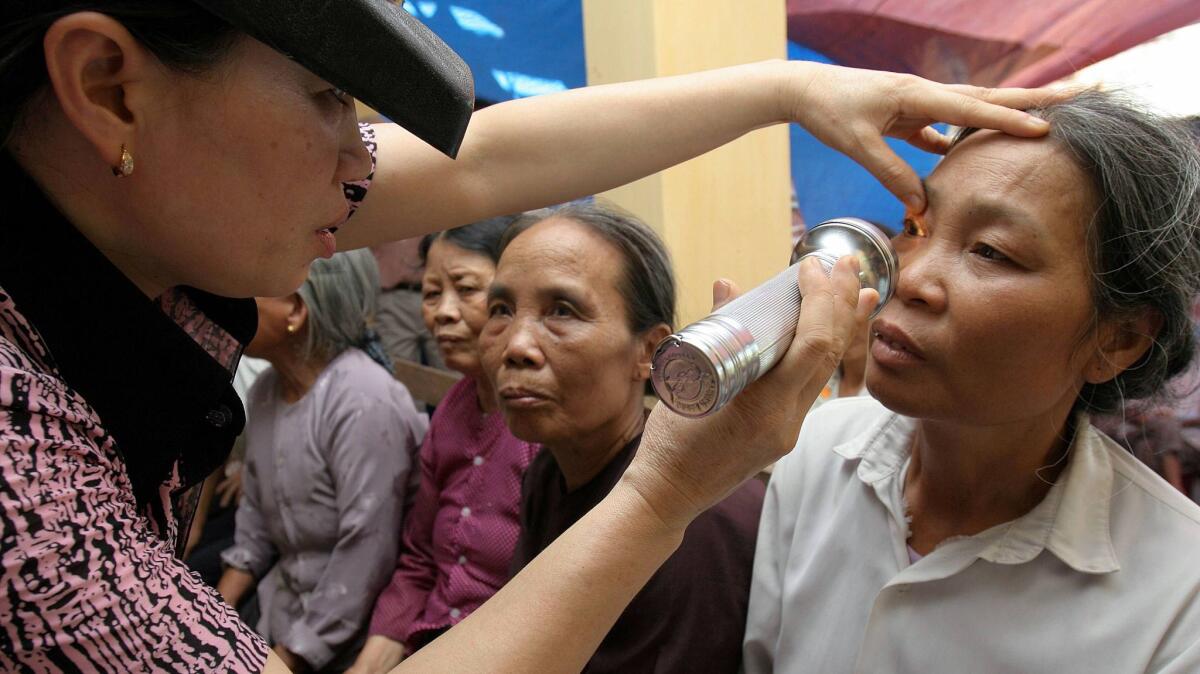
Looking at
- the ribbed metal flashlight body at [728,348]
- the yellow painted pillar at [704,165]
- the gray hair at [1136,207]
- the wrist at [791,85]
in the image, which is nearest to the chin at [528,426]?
the yellow painted pillar at [704,165]

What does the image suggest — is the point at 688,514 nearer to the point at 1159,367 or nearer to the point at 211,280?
the point at 211,280

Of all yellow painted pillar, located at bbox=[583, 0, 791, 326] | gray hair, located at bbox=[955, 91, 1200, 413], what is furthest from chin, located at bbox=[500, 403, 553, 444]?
gray hair, located at bbox=[955, 91, 1200, 413]

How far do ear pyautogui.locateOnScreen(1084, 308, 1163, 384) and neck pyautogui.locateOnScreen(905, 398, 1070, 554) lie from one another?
9cm

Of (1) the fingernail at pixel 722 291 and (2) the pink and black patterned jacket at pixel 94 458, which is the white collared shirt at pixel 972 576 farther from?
(2) the pink and black patterned jacket at pixel 94 458

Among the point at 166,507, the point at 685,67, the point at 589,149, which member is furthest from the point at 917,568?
the point at 685,67

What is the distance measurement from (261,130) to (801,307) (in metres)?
0.55

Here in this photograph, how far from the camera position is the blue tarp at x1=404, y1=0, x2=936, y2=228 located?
2.28 metres

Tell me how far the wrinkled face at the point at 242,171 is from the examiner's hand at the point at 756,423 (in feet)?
1.41

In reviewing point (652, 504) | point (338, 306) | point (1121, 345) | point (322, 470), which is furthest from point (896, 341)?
point (338, 306)

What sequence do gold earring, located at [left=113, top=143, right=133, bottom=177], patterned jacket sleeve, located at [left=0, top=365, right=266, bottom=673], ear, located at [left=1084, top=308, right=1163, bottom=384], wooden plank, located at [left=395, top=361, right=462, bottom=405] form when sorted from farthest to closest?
1. wooden plank, located at [left=395, top=361, right=462, bottom=405]
2. ear, located at [left=1084, top=308, right=1163, bottom=384]
3. gold earring, located at [left=113, top=143, right=133, bottom=177]
4. patterned jacket sleeve, located at [left=0, top=365, right=266, bottom=673]

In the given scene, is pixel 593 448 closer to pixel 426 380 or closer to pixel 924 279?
pixel 924 279

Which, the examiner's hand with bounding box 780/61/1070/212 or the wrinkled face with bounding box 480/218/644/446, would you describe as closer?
the examiner's hand with bounding box 780/61/1070/212

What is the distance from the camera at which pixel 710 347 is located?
0.82 metres

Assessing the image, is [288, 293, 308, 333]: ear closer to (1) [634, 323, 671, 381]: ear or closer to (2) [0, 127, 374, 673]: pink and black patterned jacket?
(1) [634, 323, 671, 381]: ear
